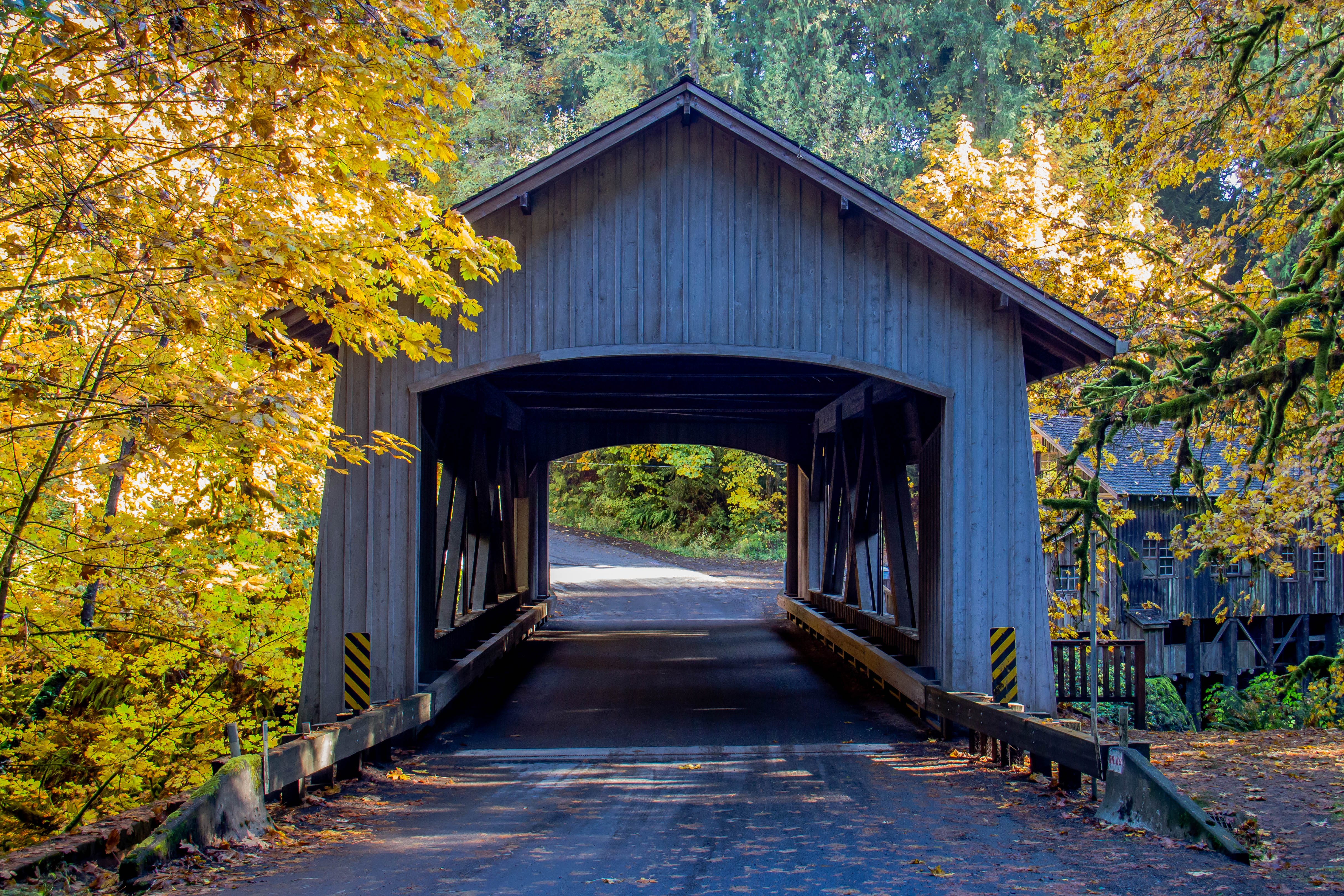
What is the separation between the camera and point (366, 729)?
6.79 metres

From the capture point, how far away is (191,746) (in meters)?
9.77

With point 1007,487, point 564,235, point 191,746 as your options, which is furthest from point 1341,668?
point 191,746

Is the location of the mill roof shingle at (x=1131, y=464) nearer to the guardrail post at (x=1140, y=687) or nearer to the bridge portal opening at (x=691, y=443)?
the bridge portal opening at (x=691, y=443)

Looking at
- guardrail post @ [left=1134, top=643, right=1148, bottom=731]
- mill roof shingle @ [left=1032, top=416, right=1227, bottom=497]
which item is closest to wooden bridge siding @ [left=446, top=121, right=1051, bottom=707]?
guardrail post @ [left=1134, top=643, right=1148, bottom=731]

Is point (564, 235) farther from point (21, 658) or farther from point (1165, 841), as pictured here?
point (1165, 841)

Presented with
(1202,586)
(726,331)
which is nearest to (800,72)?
(1202,586)

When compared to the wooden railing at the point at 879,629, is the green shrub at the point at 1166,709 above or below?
below

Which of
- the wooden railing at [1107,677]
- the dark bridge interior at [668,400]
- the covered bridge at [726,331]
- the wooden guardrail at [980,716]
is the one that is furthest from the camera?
the dark bridge interior at [668,400]

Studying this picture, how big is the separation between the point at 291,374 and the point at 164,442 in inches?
54.4

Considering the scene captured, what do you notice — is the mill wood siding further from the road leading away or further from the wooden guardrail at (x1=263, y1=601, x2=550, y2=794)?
the wooden guardrail at (x1=263, y1=601, x2=550, y2=794)

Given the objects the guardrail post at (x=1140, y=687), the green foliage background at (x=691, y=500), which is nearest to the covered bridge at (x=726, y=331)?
the guardrail post at (x=1140, y=687)

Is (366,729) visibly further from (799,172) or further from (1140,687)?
(1140,687)

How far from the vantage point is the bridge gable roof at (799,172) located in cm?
797

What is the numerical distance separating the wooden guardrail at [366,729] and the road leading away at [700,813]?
0.27m
